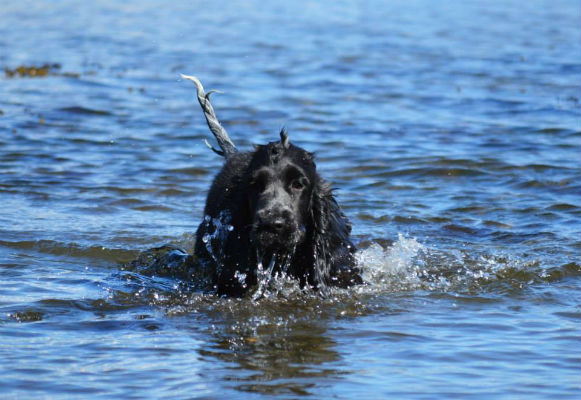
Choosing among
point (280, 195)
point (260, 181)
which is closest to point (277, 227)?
point (280, 195)

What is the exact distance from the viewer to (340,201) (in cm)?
955

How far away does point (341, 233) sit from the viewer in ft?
21.5

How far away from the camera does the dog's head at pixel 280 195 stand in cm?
568

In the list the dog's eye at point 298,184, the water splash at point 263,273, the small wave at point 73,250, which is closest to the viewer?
the dog's eye at point 298,184

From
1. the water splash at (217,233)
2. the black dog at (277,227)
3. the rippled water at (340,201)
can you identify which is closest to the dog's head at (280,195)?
the black dog at (277,227)

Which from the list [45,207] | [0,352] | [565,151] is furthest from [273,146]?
[565,151]

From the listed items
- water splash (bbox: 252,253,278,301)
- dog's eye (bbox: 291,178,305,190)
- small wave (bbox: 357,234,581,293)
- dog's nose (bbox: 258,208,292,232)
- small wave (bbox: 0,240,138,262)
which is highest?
dog's eye (bbox: 291,178,305,190)

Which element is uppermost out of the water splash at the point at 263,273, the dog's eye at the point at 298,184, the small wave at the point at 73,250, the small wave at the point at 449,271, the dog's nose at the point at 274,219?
the dog's eye at the point at 298,184

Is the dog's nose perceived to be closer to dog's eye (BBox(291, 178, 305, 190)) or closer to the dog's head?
the dog's head

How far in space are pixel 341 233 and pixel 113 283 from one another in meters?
1.77

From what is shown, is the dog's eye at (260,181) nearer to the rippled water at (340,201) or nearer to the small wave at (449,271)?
the rippled water at (340,201)

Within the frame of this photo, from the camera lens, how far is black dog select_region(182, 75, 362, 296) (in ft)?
18.9

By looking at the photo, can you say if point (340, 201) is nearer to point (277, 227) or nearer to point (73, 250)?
point (73, 250)

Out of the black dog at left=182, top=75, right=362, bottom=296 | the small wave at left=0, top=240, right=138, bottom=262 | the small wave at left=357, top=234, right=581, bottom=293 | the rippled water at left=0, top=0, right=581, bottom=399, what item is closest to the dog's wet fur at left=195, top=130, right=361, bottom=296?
the black dog at left=182, top=75, right=362, bottom=296
